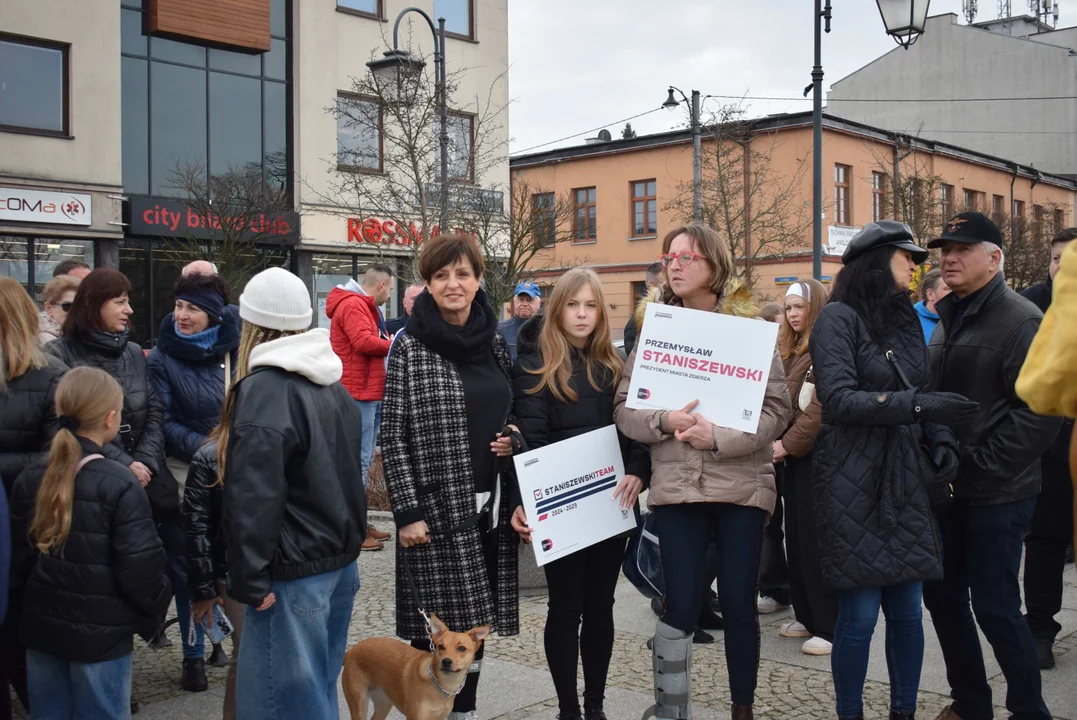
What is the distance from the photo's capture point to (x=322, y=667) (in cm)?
352

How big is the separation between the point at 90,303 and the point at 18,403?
83 centimetres

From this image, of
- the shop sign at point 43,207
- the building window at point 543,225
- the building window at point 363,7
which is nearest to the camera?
the building window at point 543,225

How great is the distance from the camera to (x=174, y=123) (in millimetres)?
22953

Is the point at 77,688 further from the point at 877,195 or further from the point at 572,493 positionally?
the point at 877,195

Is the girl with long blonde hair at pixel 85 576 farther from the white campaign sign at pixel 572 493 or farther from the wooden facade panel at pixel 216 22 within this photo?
the wooden facade panel at pixel 216 22

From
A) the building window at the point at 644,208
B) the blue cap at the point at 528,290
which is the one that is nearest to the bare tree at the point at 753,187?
the building window at the point at 644,208

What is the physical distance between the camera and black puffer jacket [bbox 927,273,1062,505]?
399 centimetres

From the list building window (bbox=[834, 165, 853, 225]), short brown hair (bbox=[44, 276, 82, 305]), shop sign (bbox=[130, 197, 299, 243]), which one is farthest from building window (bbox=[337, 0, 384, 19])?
short brown hair (bbox=[44, 276, 82, 305])

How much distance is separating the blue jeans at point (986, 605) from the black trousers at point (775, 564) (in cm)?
204

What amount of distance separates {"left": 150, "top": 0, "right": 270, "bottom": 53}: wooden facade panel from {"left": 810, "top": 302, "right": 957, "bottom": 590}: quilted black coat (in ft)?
71.4

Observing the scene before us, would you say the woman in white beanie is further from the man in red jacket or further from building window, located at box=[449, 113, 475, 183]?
building window, located at box=[449, 113, 475, 183]

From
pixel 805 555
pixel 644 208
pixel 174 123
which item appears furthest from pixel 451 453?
pixel 644 208

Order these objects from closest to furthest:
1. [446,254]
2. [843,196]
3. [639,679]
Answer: [446,254], [639,679], [843,196]

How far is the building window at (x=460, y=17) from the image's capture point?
2748cm
